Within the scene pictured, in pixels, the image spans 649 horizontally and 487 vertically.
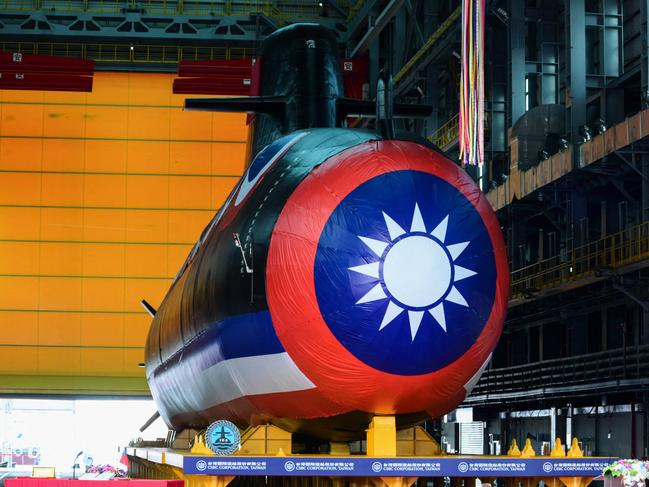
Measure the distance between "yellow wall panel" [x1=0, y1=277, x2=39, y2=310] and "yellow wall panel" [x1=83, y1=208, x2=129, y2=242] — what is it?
3459 mm

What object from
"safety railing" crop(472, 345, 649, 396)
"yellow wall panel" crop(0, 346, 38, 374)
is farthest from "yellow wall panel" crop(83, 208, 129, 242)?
"safety railing" crop(472, 345, 649, 396)

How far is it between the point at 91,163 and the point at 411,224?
4196 centimetres

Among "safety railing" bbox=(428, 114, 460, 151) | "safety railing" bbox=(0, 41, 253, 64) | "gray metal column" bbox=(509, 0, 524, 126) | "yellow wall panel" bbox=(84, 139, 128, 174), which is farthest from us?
"safety railing" bbox=(0, 41, 253, 64)

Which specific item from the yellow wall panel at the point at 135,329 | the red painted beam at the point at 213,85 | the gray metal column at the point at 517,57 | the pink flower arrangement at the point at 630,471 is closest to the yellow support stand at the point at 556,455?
the pink flower arrangement at the point at 630,471

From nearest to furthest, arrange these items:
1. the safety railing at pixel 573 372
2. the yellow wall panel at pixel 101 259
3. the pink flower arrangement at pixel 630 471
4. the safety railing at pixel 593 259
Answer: the pink flower arrangement at pixel 630 471
the safety railing at pixel 593 259
the safety railing at pixel 573 372
the yellow wall panel at pixel 101 259

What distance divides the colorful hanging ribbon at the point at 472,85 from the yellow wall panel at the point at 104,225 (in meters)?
32.1

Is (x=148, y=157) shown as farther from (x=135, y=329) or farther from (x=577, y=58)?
(x=577, y=58)

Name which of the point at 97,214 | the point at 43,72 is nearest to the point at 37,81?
the point at 43,72

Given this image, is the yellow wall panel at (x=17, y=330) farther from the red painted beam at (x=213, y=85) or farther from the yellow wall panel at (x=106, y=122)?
the red painted beam at (x=213, y=85)

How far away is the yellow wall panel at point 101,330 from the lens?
5028cm

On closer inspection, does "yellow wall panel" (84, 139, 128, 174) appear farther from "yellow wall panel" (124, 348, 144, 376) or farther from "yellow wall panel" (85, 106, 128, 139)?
"yellow wall panel" (124, 348, 144, 376)

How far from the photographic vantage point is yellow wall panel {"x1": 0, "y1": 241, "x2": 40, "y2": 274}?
165 ft

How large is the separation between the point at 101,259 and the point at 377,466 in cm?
4148

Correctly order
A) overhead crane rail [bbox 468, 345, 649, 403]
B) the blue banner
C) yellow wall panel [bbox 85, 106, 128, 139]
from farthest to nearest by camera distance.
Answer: yellow wall panel [bbox 85, 106, 128, 139] → overhead crane rail [bbox 468, 345, 649, 403] → the blue banner
